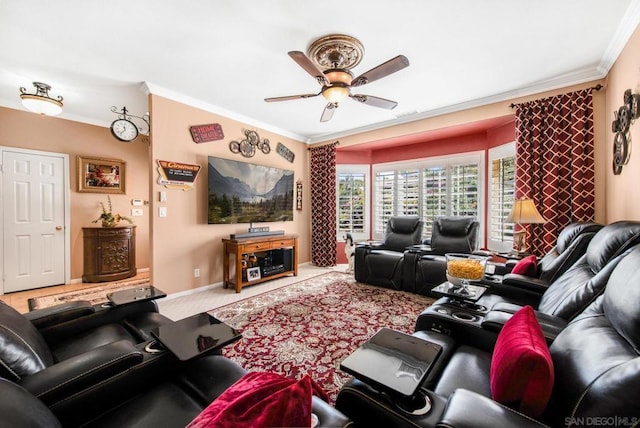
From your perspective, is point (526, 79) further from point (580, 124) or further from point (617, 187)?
point (617, 187)

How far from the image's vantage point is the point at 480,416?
0.68 meters

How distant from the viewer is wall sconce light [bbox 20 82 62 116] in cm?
282

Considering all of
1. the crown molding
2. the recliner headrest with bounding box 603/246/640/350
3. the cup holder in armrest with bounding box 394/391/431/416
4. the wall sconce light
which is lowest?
the cup holder in armrest with bounding box 394/391/431/416

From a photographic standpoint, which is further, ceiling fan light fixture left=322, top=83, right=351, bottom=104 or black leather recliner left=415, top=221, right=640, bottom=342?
ceiling fan light fixture left=322, top=83, right=351, bottom=104

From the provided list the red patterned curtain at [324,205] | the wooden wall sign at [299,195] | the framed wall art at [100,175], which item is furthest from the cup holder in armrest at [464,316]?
the framed wall art at [100,175]

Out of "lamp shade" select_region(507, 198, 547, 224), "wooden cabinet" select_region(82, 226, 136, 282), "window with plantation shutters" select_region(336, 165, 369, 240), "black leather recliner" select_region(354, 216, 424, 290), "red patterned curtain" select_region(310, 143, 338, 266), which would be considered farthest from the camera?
"window with plantation shutters" select_region(336, 165, 369, 240)

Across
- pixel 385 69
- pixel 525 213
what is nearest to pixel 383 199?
pixel 525 213

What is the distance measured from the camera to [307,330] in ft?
8.15

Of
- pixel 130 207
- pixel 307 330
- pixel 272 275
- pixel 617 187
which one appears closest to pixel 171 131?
pixel 130 207

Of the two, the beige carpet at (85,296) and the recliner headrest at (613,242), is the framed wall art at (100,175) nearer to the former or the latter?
the beige carpet at (85,296)

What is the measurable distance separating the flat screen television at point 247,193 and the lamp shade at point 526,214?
345 centimetres

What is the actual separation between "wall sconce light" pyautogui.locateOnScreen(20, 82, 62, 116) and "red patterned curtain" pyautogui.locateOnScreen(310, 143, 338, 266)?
3.79 m

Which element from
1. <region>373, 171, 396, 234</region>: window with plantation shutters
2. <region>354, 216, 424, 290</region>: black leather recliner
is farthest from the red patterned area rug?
<region>373, 171, 396, 234</region>: window with plantation shutters

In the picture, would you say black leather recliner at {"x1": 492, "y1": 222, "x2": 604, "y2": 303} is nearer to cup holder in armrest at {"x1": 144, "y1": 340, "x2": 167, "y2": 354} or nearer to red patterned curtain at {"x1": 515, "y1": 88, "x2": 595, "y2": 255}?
red patterned curtain at {"x1": 515, "y1": 88, "x2": 595, "y2": 255}
